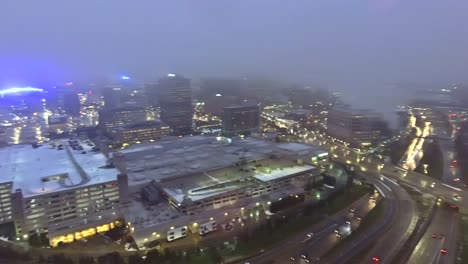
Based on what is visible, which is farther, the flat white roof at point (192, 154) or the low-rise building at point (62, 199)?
the flat white roof at point (192, 154)

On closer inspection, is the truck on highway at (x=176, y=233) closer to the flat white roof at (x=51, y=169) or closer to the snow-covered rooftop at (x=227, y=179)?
the snow-covered rooftop at (x=227, y=179)

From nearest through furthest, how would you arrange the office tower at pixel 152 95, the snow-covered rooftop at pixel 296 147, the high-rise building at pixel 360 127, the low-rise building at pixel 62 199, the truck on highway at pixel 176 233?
the truck on highway at pixel 176 233 → the low-rise building at pixel 62 199 → the snow-covered rooftop at pixel 296 147 → the high-rise building at pixel 360 127 → the office tower at pixel 152 95

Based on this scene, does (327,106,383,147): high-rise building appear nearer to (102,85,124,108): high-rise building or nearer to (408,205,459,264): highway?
(408,205,459,264): highway

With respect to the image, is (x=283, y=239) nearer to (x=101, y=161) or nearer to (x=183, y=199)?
(x=183, y=199)

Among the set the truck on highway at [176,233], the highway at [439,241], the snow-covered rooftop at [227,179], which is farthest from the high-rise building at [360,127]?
the truck on highway at [176,233]

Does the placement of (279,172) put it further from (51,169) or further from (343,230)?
(51,169)

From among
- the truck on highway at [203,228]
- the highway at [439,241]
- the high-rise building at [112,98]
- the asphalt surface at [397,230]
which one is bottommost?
the truck on highway at [203,228]

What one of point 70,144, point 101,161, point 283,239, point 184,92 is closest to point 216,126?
point 184,92
